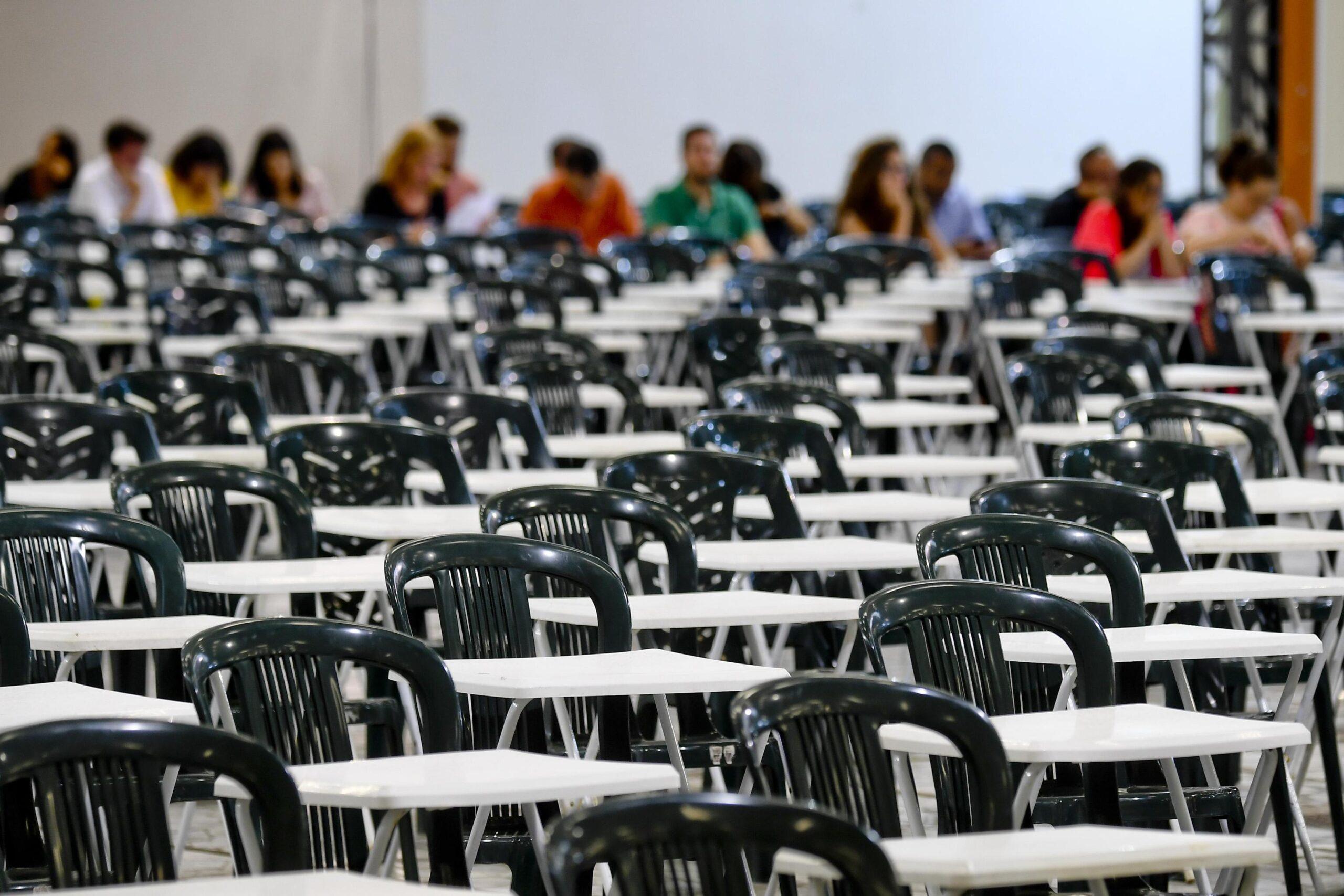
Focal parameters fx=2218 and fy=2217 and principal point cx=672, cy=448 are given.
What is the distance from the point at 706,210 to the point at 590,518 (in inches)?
336

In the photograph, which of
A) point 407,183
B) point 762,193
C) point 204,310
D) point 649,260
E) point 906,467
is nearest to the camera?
point 906,467

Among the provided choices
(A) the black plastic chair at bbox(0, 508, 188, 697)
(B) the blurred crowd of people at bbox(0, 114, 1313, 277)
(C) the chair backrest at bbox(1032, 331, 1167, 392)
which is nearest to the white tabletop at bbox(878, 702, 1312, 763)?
(A) the black plastic chair at bbox(0, 508, 188, 697)

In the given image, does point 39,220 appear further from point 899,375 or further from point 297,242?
point 899,375

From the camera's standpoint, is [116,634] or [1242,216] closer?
[116,634]

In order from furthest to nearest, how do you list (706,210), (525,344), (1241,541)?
(706,210) < (525,344) < (1241,541)

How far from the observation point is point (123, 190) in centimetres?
1516

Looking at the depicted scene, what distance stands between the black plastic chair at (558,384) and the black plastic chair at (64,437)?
62.4 inches

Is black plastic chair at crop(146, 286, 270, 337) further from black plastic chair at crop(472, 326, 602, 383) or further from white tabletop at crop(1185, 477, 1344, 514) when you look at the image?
white tabletop at crop(1185, 477, 1344, 514)

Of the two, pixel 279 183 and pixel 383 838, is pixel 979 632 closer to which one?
pixel 383 838

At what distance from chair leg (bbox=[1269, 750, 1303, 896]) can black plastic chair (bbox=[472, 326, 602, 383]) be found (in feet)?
15.0

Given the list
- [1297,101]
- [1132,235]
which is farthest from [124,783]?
[1297,101]

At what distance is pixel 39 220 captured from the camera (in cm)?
1380

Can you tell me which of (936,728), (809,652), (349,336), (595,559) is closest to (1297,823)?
(936,728)

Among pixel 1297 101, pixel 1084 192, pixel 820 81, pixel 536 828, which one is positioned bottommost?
pixel 536 828
